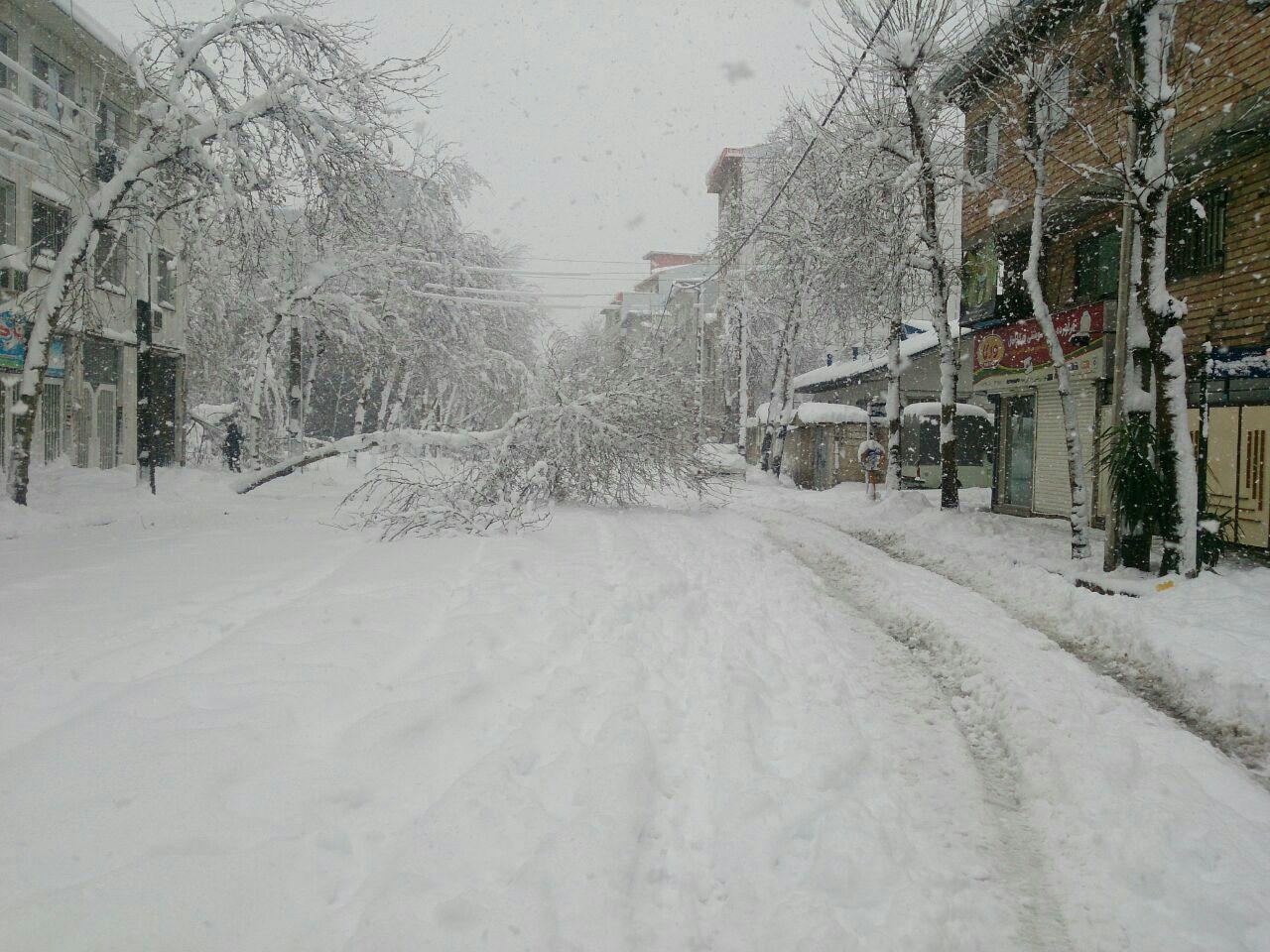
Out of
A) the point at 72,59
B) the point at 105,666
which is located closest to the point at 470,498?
the point at 105,666

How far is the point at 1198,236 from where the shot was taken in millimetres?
11516

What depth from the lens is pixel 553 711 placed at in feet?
12.1

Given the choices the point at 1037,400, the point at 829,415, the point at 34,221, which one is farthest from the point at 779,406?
the point at 34,221

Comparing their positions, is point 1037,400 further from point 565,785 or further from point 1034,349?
point 565,785

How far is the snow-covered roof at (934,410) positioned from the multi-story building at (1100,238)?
465 cm

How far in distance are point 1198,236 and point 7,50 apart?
23.1 metres

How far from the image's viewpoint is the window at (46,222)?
15344 millimetres

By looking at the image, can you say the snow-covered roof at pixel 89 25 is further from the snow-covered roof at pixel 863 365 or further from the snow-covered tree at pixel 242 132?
the snow-covered roof at pixel 863 365

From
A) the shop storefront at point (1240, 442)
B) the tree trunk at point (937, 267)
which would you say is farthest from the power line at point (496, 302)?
the shop storefront at point (1240, 442)

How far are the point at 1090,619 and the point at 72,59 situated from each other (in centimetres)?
2316

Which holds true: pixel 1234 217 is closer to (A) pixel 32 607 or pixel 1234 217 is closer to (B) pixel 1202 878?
(B) pixel 1202 878

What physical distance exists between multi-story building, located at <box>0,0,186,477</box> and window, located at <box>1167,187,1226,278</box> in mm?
16711

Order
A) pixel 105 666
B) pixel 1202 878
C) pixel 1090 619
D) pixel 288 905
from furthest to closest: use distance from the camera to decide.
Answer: pixel 1090 619 < pixel 105 666 < pixel 1202 878 < pixel 288 905

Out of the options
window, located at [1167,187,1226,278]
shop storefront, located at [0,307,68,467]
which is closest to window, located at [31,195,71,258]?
shop storefront, located at [0,307,68,467]
